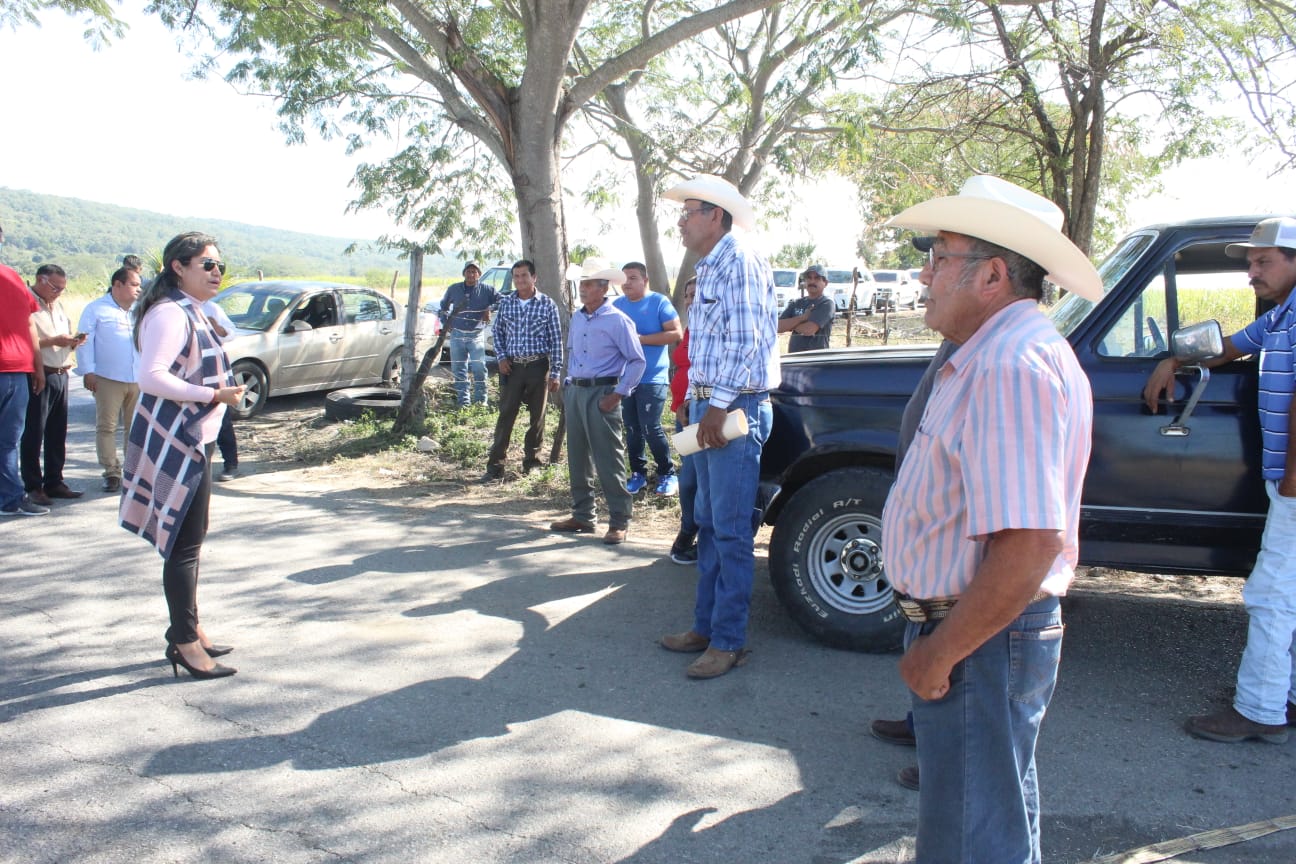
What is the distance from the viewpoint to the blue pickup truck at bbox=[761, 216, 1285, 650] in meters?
4.20

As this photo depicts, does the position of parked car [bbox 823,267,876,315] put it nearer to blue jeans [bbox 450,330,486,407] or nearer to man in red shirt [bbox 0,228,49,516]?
blue jeans [bbox 450,330,486,407]

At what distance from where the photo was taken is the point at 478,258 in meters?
14.6

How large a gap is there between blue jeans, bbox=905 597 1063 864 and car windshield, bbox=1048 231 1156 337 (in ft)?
8.93

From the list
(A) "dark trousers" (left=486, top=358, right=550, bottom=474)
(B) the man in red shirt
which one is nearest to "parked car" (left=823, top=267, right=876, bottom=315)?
(A) "dark trousers" (left=486, top=358, right=550, bottom=474)

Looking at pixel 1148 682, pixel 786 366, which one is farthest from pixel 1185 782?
pixel 786 366

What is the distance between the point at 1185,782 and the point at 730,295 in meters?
2.55

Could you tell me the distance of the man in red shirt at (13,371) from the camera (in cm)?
684

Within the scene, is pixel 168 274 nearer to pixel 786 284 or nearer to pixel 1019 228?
pixel 1019 228

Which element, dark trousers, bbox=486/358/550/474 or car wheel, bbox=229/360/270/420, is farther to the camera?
car wheel, bbox=229/360/270/420

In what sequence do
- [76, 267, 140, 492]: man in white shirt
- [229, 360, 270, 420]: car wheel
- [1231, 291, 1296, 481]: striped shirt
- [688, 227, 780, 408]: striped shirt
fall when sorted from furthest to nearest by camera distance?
[229, 360, 270, 420]: car wheel < [76, 267, 140, 492]: man in white shirt < [688, 227, 780, 408]: striped shirt < [1231, 291, 1296, 481]: striped shirt

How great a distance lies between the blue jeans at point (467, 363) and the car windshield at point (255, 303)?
2.72 meters

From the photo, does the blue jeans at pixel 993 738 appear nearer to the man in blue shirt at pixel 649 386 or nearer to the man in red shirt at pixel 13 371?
the man in blue shirt at pixel 649 386

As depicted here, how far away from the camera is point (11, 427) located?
695 centimetres

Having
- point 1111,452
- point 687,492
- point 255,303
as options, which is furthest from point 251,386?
point 1111,452
